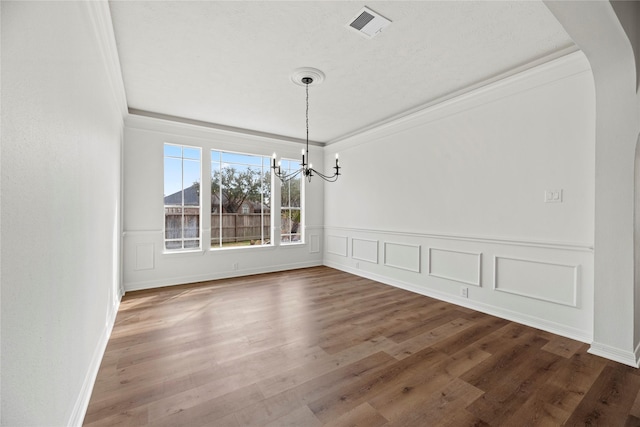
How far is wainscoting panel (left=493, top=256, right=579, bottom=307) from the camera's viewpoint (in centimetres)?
292

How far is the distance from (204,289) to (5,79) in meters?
4.10

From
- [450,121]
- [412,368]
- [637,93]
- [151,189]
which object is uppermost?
[450,121]

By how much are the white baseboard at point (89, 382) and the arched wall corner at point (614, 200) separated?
392 centimetres

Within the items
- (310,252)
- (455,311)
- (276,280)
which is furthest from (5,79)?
(310,252)

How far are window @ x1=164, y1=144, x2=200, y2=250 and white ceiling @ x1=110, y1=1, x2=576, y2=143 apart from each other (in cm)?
101

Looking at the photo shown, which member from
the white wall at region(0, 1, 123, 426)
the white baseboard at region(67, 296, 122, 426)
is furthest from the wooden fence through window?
the white wall at region(0, 1, 123, 426)

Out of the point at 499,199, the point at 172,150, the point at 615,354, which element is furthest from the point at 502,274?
the point at 172,150

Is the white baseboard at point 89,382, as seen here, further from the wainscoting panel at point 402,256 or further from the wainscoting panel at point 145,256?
the wainscoting panel at point 402,256

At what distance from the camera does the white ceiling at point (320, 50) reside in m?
2.25

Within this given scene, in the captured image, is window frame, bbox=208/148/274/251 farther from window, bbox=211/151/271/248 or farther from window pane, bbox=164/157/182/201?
window pane, bbox=164/157/182/201

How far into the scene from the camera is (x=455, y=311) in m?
3.60

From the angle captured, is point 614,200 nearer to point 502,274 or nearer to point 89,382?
point 502,274

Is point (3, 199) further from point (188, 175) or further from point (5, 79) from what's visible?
point (188, 175)

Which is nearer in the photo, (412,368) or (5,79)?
(5,79)
